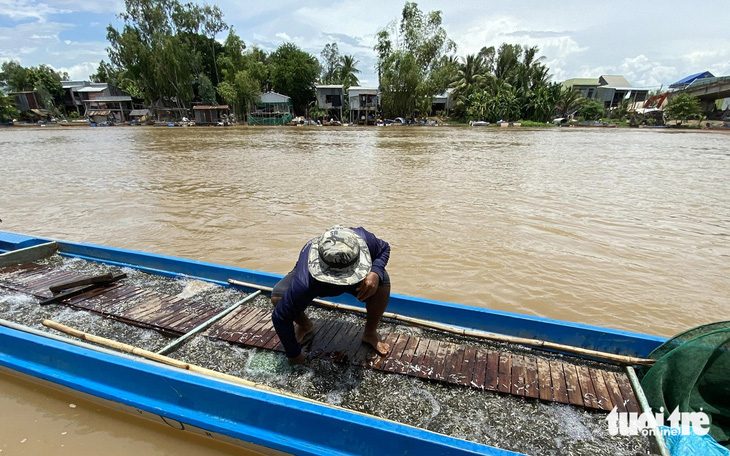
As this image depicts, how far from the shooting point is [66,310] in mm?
3447

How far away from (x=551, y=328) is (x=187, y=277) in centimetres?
373

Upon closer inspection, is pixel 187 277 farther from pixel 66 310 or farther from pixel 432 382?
pixel 432 382

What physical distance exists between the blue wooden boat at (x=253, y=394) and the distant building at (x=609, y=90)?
5761 centimetres

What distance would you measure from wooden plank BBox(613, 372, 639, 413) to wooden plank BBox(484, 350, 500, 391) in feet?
2.56

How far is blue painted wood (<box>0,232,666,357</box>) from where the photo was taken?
2670mm

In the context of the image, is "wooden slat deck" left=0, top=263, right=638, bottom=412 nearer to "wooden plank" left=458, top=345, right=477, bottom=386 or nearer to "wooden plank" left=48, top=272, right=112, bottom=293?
"wooden plank" left=458, top=345, right=477, bottom=386

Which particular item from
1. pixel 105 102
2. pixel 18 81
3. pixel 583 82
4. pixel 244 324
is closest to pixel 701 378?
pixel 244 324

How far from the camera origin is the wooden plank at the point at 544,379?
2.35m

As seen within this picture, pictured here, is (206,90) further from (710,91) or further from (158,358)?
(710,91)

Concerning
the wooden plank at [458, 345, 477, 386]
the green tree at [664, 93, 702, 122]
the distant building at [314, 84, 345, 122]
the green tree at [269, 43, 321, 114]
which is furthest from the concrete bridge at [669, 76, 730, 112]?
the wooden plank at [458, 345, 477, 386]

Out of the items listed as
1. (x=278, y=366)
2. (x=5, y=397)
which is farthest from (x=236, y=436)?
(x=5, y=397)

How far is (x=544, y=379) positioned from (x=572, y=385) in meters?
0.17

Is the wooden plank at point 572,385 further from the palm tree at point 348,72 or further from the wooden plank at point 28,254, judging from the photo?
the palm tree at point 348,72

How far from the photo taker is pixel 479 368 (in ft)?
8.48
